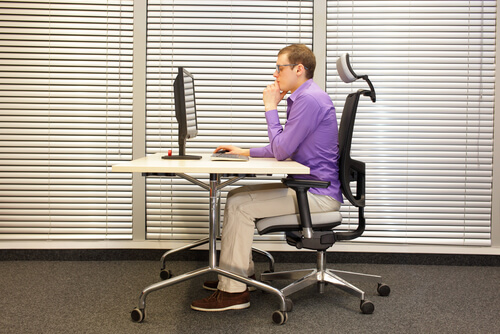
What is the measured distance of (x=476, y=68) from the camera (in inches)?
143

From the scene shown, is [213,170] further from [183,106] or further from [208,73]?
[208,73]

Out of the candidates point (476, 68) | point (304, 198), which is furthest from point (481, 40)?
point (304, 198)

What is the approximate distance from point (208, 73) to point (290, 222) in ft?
5.31

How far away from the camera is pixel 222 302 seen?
256 cm

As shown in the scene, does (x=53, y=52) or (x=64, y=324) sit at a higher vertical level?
(x=53, y=52)

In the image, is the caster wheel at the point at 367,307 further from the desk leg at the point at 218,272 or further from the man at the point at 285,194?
the man at the point at 285,194

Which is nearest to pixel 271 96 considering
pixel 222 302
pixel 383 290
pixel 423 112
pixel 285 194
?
pixel 285 194

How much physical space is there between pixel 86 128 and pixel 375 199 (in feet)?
7.26

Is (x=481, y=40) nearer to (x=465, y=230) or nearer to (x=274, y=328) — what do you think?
(x=465, y=230)

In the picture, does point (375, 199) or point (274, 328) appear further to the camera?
point (375, 199)

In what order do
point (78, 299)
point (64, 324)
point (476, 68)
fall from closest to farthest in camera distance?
point (64, 324)
point (78, 299)
point (476, 68)

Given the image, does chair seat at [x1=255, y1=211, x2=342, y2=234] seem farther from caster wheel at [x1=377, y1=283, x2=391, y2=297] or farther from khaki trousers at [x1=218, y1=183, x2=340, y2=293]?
caster wheel at [x1=377, y1=283, x2=391, y2=297]

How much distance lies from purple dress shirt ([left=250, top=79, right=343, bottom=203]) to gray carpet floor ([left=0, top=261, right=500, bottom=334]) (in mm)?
638

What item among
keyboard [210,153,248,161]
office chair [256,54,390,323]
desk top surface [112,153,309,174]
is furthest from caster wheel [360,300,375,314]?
keyboard [210,153,248,161]
